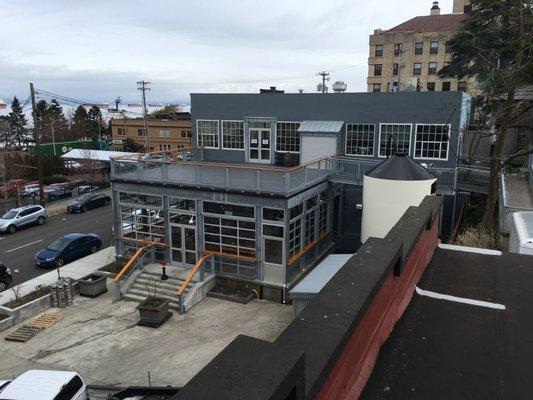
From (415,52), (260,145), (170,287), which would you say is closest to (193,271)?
(170,287)

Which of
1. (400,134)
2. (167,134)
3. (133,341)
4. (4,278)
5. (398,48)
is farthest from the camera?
(398,48)

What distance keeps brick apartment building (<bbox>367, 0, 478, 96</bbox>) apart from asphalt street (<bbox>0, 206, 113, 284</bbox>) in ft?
186

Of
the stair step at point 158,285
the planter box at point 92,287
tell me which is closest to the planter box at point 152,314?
the stair step at point 158,285

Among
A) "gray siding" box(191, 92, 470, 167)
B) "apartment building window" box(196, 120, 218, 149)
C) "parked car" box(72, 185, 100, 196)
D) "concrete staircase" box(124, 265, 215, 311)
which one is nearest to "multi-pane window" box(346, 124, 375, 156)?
"gray siding" box(191, 92, 470, 167)

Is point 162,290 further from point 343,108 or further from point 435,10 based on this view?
point 435,10

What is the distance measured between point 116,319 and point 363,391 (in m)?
15.7

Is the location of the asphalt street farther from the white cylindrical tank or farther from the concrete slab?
the white cylindrical tank

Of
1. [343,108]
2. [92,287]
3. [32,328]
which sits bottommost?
[32,328]

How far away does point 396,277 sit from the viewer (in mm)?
4887

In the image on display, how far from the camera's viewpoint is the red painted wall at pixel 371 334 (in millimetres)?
3206

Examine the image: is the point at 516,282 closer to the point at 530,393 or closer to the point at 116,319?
the point at 530,393

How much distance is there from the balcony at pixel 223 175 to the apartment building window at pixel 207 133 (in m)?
6.14

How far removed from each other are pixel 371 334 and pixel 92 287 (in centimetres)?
1803

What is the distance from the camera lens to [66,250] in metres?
24.7
